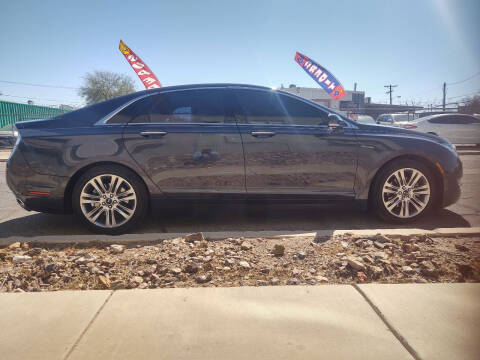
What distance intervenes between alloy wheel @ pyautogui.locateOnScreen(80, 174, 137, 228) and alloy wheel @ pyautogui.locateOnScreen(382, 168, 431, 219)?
2.86 m

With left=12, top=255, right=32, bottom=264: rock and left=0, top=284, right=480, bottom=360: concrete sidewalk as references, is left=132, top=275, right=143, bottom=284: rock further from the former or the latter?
left=12, top=255, right=32, bottom=264: rock

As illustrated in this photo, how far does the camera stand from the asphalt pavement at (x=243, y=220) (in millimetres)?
3762

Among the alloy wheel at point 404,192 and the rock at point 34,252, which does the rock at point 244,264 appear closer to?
the rock at point 34,252

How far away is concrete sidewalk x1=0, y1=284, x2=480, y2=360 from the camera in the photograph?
65.6 inches

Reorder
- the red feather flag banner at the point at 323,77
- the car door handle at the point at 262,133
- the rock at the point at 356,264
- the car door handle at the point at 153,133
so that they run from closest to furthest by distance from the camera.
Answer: the rock at the point at 356,264 → the car door handle at the point at 153,133 → the car door handle at the point at 262,133 → the red feather flag banner at the point at 323,77

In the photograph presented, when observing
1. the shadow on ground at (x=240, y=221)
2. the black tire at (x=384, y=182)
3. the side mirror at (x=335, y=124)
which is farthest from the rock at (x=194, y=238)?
the black tire at (x=384, y=182)

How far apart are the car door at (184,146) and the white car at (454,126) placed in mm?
14127

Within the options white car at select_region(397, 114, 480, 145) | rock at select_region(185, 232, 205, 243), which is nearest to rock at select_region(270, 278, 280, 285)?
rock at select_region(185, 232, 205, 243)

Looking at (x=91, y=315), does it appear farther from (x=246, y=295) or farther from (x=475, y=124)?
(x=475, y=124)

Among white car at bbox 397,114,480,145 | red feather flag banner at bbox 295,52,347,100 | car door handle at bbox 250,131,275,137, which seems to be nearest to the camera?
car door handle at bbox 250,131,275,137

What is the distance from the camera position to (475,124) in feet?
50.2

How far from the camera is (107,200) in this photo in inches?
138

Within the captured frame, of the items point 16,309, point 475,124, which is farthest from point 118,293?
point 475,124

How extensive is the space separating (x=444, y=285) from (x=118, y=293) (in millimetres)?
2180
